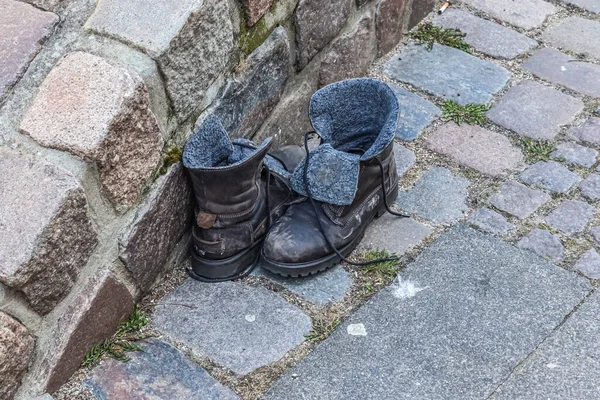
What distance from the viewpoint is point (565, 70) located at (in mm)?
2881

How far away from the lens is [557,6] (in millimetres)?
3189

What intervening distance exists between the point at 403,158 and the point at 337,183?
1.49 ft

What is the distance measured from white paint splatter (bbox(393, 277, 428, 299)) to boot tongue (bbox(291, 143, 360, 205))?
24 cm

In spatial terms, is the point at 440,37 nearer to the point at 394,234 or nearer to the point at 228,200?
the point at 394,234

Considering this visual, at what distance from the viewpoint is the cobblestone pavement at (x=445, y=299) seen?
1.90 metres

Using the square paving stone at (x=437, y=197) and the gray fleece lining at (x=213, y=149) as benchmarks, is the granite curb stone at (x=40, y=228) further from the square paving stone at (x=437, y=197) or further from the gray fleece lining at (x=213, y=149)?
the square paving stone at (x=437, y=197)

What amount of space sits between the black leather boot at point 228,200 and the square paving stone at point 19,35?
42 centimetres

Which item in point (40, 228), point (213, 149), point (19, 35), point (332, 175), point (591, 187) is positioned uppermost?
point (19, 35)

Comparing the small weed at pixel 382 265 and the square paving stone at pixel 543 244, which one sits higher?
the small weed at pixel 382 265

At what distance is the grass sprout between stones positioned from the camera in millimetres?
1960

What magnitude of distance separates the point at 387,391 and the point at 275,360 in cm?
26

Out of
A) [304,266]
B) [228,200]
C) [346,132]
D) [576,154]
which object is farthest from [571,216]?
[228,200]

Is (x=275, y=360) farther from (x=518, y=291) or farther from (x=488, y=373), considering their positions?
(x=518, y=291)

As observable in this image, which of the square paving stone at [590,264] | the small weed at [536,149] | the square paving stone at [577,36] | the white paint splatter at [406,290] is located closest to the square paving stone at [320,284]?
the white paint splatter at [406,290]
